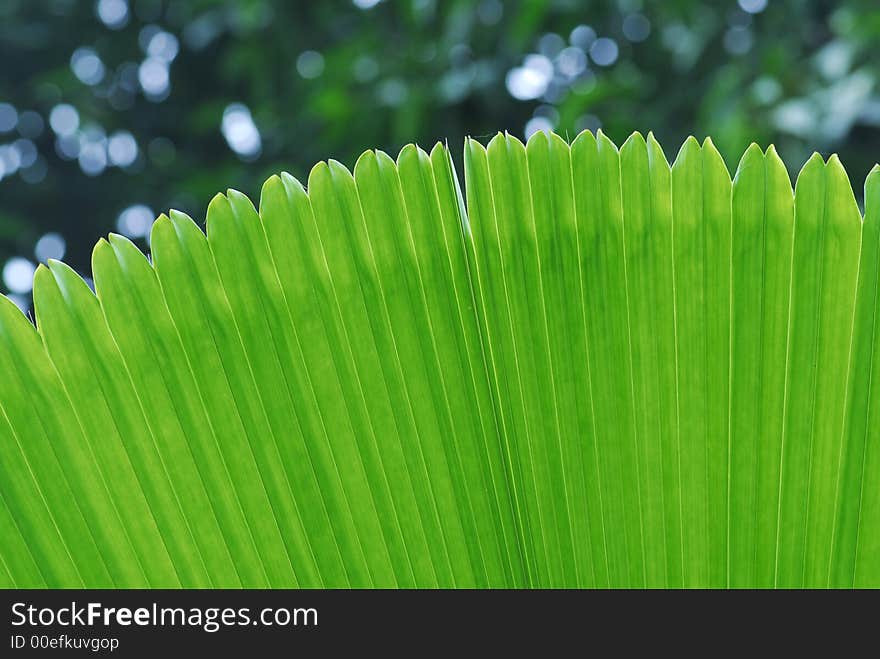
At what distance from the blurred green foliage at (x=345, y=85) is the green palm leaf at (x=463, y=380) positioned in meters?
1.82

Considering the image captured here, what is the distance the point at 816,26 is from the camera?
2834mm

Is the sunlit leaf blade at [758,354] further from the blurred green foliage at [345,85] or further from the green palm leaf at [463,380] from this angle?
the blurred green foliage at [345,85]

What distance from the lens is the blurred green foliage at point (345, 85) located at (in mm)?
2396

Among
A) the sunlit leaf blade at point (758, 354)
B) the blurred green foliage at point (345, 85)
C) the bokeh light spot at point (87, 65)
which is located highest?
the bokeh light spot at point (87, 65)

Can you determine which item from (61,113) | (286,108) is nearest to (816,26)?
(286,108)

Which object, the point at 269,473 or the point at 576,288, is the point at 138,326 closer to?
the point at 269,473

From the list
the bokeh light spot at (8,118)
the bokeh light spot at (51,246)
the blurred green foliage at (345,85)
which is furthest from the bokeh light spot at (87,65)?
the bokeh light spot at (51,246)

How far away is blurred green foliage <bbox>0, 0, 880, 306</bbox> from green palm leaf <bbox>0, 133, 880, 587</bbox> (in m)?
1.82

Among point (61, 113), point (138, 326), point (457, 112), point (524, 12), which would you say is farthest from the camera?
point (61, 113)

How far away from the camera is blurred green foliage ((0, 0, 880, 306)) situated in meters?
2.40

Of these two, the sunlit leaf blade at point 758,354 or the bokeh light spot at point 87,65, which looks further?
the bokeh light spot at point 87,65

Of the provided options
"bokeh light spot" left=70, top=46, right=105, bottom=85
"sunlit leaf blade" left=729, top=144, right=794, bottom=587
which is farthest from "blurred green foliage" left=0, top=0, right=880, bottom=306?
"sunlit leaf blade" left=729, top=144, right=794, bottom=587

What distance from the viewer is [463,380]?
0.43m
